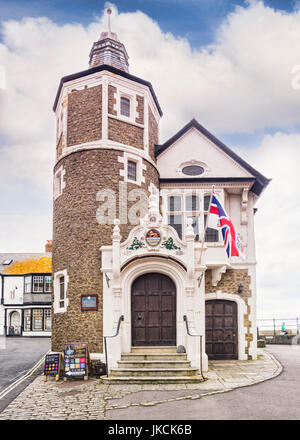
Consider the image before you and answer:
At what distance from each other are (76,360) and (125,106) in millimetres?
10231

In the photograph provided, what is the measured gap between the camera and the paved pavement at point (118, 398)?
32.3 feet

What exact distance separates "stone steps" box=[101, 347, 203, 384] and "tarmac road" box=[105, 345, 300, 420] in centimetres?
214

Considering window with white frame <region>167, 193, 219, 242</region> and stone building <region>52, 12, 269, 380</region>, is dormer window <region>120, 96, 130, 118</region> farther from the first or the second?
window with white frame <region>167, 193, 219, 242</region>

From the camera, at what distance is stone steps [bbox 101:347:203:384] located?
13375mm

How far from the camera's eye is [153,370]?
13867 millimetres

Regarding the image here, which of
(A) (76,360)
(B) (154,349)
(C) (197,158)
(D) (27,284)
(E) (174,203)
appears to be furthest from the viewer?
(D) (27,284)

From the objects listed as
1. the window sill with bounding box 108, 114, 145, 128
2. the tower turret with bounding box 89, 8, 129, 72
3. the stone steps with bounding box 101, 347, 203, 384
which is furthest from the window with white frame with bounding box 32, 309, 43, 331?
the stone steps with bounding box 101, 347, 203, 384

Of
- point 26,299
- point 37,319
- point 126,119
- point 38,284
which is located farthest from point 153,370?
point 26,299

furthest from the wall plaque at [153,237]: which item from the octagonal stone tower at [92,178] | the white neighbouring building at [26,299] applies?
the white neighbouring building at [26,299]

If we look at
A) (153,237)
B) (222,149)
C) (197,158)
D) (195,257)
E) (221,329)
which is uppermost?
(222,149)

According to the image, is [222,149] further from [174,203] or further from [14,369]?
[14,369]

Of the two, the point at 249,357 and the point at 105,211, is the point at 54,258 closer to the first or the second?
the point at 105,211

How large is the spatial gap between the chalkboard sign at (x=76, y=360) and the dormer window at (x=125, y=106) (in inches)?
369
